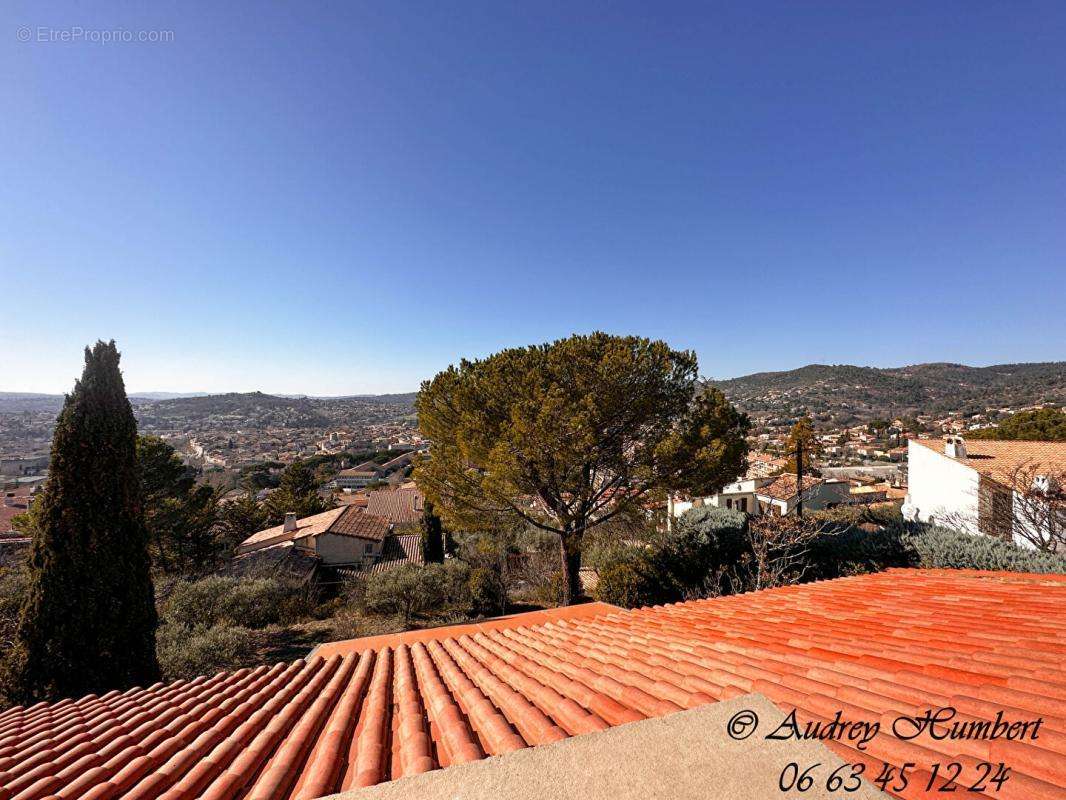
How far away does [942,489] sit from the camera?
17.9m

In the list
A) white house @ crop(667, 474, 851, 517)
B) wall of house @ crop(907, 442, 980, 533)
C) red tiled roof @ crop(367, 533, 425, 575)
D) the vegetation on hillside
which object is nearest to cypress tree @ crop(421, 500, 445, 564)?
red tiled roof @ crop(367, 533, 425, 575)

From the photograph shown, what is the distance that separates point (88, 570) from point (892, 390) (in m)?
132

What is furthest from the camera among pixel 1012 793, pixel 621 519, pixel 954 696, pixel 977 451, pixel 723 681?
pixel 977 451

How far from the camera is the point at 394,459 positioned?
86562mm

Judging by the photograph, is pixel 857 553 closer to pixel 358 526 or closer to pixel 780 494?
pixel 780 494

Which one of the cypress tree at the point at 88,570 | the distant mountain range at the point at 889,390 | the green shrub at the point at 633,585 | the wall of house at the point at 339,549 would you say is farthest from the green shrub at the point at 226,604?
the distant mountain range at the point at 889,390

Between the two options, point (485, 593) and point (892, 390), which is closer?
point (485, 593)

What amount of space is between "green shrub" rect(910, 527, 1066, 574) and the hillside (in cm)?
7925

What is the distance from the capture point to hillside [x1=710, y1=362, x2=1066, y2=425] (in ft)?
277

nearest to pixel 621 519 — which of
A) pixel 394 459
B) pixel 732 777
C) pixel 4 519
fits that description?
pixel 732 777

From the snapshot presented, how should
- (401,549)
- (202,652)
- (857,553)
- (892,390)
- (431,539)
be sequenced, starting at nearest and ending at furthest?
(202,652), (857,553), (431,539), (401,549), (892,390)

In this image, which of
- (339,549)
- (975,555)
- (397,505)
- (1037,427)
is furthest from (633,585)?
(1037,427)

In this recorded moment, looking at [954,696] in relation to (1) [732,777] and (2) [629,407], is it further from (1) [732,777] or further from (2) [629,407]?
(2) [629,407]

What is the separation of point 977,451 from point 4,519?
195 feet
